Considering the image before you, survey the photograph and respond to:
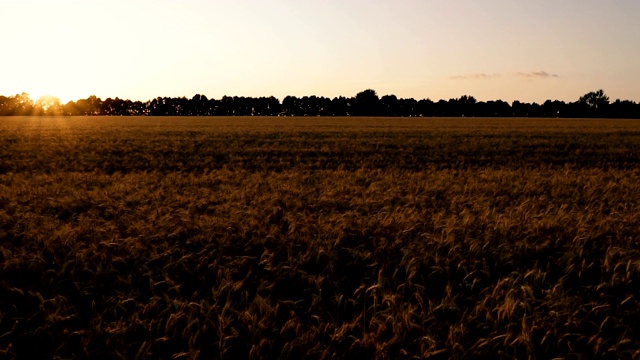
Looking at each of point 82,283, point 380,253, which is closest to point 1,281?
point 82,283

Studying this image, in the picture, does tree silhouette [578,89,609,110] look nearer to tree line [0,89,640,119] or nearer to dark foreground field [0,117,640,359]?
tree line [0,89,640,119]

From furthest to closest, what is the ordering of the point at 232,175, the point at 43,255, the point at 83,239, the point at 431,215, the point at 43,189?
the point at 232,175
the point at 43,189
the point at 431,215
the point at 83,239
the point at 43,255

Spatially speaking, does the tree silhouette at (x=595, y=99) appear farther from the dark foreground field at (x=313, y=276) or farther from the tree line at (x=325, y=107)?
the dark foreground field at (x=313, y=276)

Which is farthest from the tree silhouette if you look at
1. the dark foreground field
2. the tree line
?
the dark foreground field

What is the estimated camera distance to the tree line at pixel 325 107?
5522 inches

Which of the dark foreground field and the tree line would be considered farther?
the tree line

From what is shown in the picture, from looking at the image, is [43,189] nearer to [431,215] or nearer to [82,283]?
[82,283]

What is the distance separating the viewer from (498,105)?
5866 inches

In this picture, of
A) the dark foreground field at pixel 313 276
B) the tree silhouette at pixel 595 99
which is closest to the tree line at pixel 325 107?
the tree silhouette at pixel 595 99

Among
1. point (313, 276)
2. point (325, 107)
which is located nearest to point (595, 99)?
point (325, 107)

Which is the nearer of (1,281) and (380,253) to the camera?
(1,281)

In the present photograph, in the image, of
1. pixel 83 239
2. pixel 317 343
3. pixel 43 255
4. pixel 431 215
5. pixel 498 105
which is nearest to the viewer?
pixel 317 343

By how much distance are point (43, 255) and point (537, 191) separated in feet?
31.8

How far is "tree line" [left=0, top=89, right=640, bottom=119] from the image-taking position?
140 meters
